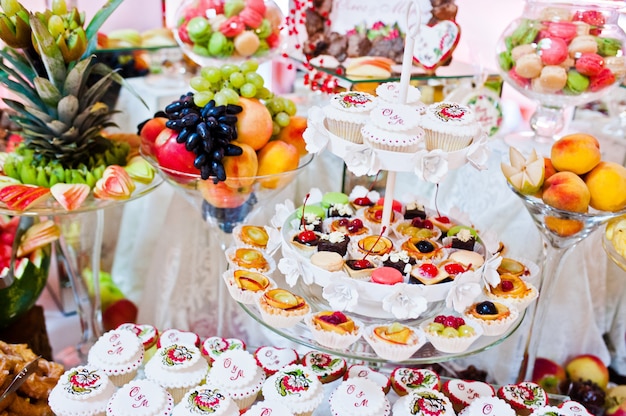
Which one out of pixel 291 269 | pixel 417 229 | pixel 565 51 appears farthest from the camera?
pixel 565 51

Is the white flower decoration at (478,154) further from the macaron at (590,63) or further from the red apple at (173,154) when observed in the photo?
the macaron at (590,63)

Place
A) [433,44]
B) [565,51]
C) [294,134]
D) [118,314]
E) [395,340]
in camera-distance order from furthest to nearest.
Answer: [118,314]
[433,44]
[565,51]
[294,134]
[395,340]

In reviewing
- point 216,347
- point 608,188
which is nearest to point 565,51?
point 608,188

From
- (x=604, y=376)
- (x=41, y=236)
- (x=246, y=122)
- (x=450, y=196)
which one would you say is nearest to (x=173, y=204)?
(x=41, y=236)

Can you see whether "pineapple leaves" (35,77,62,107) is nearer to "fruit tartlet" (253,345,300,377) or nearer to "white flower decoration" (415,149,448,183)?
"fruit tartlet" (253,345,300,377)

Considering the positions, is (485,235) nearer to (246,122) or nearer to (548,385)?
(246,122)

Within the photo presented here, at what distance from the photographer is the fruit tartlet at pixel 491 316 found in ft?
3.29

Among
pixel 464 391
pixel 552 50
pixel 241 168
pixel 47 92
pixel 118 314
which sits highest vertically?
pixel 552 50

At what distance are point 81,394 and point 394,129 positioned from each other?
740 millimetres

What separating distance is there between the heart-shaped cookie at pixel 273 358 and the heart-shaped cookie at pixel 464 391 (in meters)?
0.32

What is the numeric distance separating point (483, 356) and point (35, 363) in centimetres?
126

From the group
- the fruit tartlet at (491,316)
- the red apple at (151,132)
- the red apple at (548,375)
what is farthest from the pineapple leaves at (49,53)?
the red apple at (548,375)

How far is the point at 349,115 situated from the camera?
1.04 meters

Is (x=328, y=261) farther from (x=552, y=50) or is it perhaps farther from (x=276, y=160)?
(x=552, y=50)
